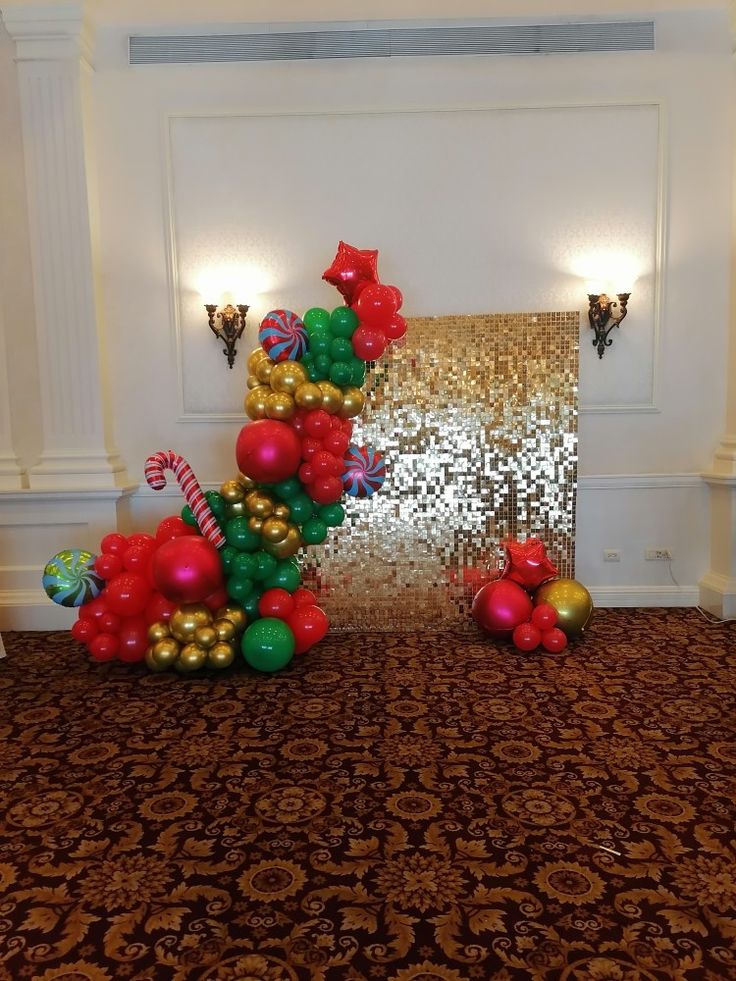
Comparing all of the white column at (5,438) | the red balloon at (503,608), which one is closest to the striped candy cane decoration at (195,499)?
the white column at (5,438)

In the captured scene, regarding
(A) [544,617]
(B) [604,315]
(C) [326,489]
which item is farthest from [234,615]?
(B) [604,315]

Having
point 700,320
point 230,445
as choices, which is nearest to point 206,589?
point 230,445

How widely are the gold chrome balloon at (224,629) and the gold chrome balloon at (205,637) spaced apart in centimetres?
3

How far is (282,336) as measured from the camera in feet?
11.1

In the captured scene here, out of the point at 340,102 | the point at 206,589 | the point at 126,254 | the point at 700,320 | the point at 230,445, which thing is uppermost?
the point at 340,102

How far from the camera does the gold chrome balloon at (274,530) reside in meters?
3.46

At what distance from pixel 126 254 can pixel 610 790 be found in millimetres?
4181

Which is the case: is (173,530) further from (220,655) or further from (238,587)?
(220,655)

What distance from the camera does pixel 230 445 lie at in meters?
4.58

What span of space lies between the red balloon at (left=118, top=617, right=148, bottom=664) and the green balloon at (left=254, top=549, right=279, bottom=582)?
27.3 inches

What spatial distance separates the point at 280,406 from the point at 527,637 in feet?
6.16

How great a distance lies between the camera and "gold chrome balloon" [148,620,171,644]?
353 centimetres

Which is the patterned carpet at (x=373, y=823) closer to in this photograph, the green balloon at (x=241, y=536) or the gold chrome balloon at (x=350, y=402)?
the green balloon at (x=241, y=536)

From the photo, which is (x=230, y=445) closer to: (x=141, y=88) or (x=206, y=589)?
(x=206, y=589)
